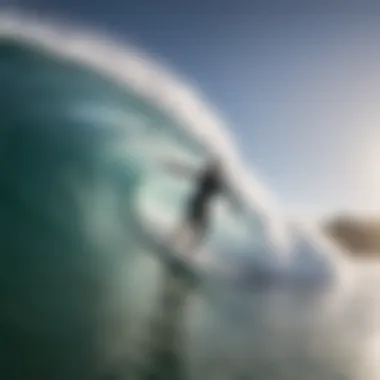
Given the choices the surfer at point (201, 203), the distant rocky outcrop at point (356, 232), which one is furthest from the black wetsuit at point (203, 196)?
the distant rocky outcrop at point (356, 232)

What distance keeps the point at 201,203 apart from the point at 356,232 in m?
0.28

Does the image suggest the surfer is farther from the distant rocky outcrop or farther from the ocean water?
the distant rocky outcrop

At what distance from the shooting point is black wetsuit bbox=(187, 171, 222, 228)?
3.67 ft

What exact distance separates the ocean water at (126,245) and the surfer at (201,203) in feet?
0.06

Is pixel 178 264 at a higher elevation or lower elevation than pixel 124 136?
lower

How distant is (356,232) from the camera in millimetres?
1110

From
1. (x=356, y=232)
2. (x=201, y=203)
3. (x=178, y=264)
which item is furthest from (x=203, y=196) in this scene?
(x=356, y=232)

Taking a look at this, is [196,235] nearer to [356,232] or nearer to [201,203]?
[201,203]

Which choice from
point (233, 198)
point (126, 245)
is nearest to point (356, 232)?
point (233, 198)

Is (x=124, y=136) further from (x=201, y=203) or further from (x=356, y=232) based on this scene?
(x=356, y=232)

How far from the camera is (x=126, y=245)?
1111 mm

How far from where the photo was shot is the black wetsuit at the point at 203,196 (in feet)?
3.67

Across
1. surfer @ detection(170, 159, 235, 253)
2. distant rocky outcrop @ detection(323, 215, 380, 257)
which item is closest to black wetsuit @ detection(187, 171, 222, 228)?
Answer: surfer @ detection(170, 159, 235, 253)

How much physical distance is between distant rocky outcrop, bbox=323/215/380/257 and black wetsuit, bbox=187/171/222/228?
0.68 ft
